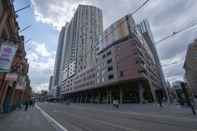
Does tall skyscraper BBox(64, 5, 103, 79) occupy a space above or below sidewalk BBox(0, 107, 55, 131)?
above

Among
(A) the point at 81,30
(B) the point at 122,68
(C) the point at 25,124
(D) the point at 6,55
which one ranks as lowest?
(C) the point at 25,124

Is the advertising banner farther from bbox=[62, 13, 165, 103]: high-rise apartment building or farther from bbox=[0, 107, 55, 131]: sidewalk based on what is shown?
bbox=[62, 13, 165, 103]: high-rise apartment building

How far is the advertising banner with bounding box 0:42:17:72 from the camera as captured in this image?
33.6ft

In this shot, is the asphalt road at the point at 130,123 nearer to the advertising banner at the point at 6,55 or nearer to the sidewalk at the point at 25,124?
the sidewalk at the point at 25,124

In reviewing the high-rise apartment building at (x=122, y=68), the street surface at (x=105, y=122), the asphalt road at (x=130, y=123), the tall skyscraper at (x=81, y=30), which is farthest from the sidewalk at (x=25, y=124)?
the tall skyscraper at (x=81, y=30)

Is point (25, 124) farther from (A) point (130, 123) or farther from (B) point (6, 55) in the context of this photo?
(A) point (130, 123)

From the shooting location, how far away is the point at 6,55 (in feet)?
35.0

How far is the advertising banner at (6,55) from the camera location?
1024 centimetres

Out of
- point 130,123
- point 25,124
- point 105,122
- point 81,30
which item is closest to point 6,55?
point 25,124

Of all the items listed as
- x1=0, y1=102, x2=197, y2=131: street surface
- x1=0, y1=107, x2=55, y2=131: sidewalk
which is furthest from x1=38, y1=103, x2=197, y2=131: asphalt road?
x1=0, y1=107, x2=55, y2=131: sidewalk

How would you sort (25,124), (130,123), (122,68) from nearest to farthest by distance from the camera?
(130,123), (25,124), (122,68)

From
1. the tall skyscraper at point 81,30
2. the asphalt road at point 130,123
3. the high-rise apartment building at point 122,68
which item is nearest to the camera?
the asphalt road at point 130,123

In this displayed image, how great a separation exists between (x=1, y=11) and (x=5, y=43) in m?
5.79

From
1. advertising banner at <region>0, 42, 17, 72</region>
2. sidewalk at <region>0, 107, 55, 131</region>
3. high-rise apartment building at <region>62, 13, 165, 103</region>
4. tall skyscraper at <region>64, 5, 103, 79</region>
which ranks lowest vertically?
sidewalk at <region>0, 107, 55, 131</region>
